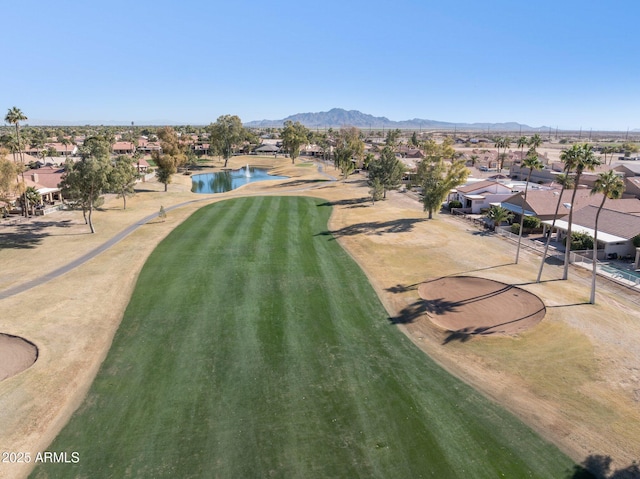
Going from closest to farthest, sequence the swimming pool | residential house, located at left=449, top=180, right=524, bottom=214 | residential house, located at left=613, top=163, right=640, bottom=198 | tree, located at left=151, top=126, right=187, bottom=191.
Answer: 1. the swimming pool
2. residential house, located at left=613, top=163, right=640, bottom=198
3. residential house, located at left=449, top=180, right=524, bottom=214
4. tree, located at left=151, top=126, right=187, bottom=191

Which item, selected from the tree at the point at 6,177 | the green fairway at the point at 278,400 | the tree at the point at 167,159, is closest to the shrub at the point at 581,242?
the green fairway at the point at 278,400

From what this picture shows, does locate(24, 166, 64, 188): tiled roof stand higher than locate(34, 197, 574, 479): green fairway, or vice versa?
locate(24, 166, 64, 188): tiled roof

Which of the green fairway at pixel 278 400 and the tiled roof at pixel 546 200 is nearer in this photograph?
the green fairway at pixel 278 400

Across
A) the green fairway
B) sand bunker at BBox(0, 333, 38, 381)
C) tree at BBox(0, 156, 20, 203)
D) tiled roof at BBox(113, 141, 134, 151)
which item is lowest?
the green fairway

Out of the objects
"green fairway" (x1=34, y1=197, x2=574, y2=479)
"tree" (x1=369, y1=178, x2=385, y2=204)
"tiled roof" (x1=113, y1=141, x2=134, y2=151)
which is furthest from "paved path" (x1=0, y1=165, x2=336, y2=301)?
"tiled roof" (x1=113, y1=141, x2=134, y2=151)

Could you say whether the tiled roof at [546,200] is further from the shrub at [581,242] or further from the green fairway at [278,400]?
the green fairway at [278,400]

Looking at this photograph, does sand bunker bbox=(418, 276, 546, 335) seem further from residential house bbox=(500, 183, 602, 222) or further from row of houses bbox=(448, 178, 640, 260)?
residential house bbox=(500, 183, 602, 222)

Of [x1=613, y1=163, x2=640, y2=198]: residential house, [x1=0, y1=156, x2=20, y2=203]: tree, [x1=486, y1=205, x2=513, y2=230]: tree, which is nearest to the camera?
[x1=0, y1=156, x2=20, y2=203]: tree

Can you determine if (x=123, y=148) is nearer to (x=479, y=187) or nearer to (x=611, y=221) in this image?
(x=479, y=187)
